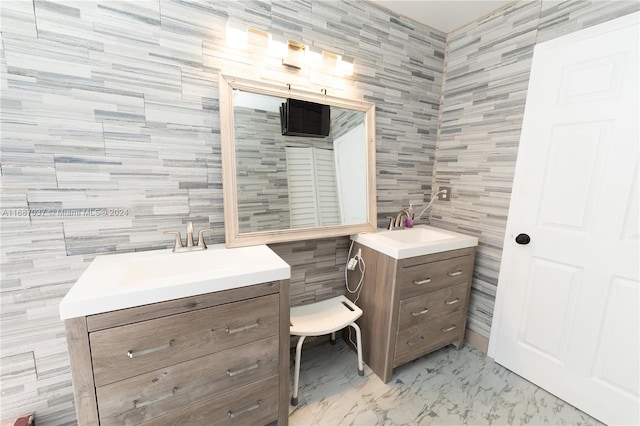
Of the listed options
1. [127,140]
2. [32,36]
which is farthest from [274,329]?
[32,36]

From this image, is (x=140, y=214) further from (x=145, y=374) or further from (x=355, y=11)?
(x=355, y=11)

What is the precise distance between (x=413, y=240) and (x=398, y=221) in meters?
0.20

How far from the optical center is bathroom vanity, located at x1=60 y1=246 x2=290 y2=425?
873 millimetres

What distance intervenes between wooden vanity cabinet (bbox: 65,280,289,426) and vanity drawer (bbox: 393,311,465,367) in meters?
0.79

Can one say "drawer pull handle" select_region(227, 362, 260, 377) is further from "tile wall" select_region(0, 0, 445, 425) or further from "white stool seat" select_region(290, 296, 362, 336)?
"tile wall" select_region(0, 0, 445, 425)

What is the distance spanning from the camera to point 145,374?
96 cm

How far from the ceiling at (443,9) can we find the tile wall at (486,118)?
0.23ft

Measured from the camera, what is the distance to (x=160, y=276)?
1236mm

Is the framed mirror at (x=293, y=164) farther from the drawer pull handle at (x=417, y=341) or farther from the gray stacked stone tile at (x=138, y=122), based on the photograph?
the drawer pull handle at (x=417, y=341)

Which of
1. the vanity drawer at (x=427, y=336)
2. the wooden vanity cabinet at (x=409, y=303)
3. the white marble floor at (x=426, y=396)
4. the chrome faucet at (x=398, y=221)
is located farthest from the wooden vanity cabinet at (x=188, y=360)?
the chrome faucet at (x=398, y=221)

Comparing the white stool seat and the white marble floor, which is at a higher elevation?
the white stool seat

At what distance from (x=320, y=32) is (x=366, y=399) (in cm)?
228

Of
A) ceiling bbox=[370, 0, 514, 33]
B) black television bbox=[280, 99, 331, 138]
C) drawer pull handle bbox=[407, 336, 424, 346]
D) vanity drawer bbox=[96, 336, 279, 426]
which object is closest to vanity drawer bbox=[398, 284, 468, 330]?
drawer pull handle bbox=[407, 336, 424, 346]

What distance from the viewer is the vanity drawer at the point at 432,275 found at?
5.09 feet
